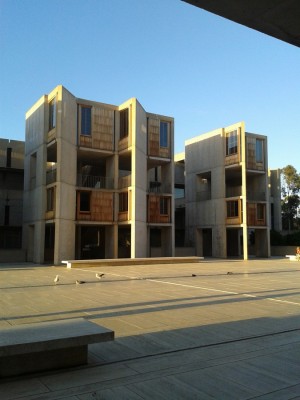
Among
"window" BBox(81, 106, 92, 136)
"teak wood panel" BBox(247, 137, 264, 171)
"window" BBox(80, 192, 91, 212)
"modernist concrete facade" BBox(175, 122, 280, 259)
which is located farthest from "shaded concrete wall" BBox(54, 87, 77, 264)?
"teak wood panel" BBox(247, 137, 264, 171)

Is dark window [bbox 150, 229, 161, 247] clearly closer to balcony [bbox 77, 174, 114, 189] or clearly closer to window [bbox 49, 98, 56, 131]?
balcony [bbox 77, 174, 114, 189]

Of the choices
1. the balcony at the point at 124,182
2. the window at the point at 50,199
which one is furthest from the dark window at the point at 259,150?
the window at the point at 50,199

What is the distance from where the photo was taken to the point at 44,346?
4707mm

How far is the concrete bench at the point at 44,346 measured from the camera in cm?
463

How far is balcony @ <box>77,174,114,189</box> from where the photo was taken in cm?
3312

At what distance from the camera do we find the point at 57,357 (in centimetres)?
508

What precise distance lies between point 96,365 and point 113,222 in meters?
27.1

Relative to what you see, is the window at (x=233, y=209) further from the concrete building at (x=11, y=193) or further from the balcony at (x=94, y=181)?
the concrete building at (x=11, y=193)

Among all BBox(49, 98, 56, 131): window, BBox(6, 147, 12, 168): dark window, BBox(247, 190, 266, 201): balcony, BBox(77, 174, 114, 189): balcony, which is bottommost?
BBox(247, 190, 266, 201): balcony

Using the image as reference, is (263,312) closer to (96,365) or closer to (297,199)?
(96,365)

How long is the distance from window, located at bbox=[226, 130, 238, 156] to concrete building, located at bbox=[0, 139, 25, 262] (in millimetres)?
21103

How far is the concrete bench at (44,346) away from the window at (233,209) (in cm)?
3551

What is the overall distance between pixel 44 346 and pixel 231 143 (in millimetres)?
38028

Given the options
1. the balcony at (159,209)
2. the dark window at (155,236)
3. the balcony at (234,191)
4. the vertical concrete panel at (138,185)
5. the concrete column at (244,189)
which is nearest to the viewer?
the vertical concrete panel at (138,185)
